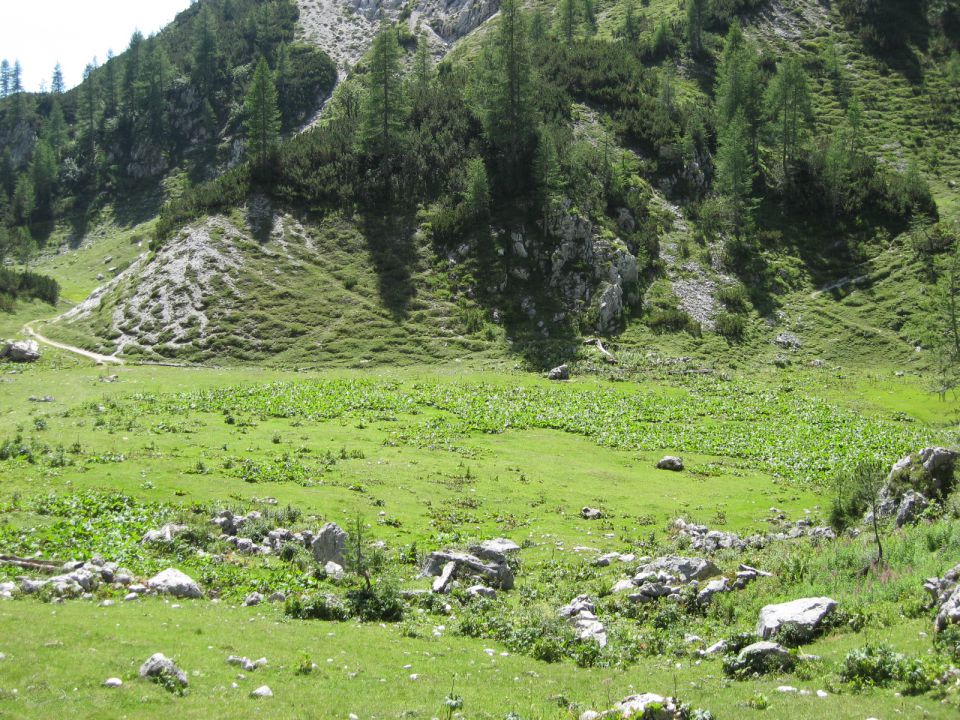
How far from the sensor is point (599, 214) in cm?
8269

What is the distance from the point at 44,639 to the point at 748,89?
109337 millimetres

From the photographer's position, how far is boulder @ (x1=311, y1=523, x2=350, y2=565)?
72.2 ft

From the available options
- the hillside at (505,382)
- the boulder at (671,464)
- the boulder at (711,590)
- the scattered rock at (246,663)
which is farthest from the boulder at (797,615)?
the boulder at (671,464)

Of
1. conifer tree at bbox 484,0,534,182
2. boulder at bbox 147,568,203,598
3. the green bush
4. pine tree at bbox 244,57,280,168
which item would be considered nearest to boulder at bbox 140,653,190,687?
boulder at bbox 147,568,203,598

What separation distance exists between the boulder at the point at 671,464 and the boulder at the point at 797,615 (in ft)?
73.3

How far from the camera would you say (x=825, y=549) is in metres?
21.8

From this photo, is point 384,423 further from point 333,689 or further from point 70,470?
point 333,689

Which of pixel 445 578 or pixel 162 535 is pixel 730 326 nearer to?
pixel 445 578

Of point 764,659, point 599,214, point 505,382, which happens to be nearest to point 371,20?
point 599,214

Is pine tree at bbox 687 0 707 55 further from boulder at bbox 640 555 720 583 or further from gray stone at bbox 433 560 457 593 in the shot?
gray stone at bbox 433 560 457 593

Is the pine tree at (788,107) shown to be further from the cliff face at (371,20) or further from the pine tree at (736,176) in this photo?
the cliff face at (371,20)

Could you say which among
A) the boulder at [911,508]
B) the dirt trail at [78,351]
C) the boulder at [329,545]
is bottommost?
the boulder at [329,545]

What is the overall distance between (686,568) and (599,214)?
66.7 meters

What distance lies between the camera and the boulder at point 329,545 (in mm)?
22000
